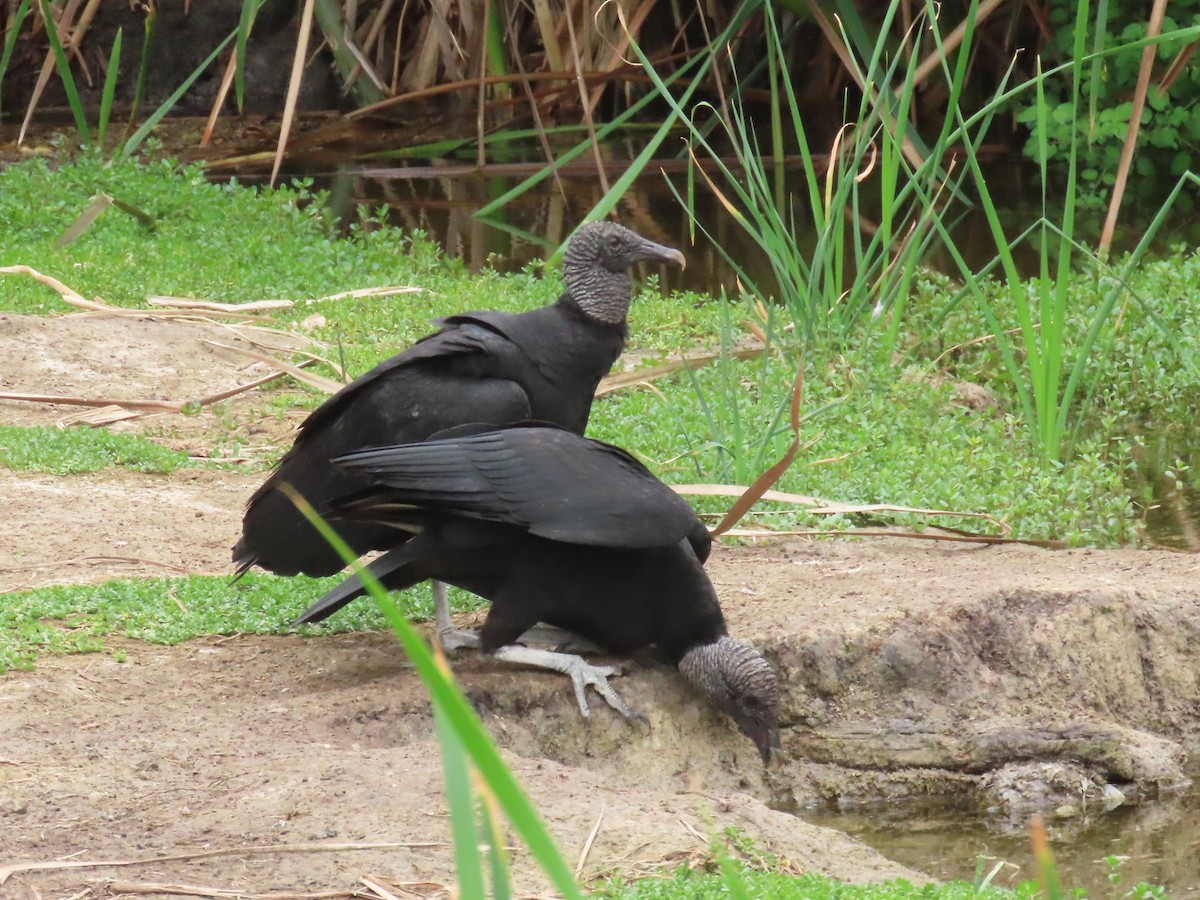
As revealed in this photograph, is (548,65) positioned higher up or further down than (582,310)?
further down

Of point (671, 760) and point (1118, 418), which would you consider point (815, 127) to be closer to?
point (1118, 418)

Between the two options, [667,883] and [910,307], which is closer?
[667,883]

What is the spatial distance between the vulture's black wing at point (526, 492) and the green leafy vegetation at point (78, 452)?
1842 millimetres

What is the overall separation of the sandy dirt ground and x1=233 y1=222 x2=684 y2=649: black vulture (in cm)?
31

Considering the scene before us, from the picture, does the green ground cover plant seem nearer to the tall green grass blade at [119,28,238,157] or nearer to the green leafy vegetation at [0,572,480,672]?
the tall green grass blade at [119,28,238,157]

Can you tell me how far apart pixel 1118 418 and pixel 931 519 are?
1.58m

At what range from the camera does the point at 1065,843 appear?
3.36 m

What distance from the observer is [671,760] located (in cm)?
352

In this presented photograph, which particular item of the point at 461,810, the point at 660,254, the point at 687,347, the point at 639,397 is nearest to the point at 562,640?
the point at 660,254

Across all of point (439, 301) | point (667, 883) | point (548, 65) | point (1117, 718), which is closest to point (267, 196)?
point (439, 301)

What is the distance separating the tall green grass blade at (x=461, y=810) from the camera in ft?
3.76

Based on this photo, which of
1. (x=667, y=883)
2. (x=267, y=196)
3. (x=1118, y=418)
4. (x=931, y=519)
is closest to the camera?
(x=667, y=883)

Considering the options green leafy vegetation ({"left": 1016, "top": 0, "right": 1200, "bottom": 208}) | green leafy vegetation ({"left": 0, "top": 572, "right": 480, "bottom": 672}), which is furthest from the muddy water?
green leafy vegetation ({"left": 1016, "top": 0, "right": 1200, "bottom": 208})

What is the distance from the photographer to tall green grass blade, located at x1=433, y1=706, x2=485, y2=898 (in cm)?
114
